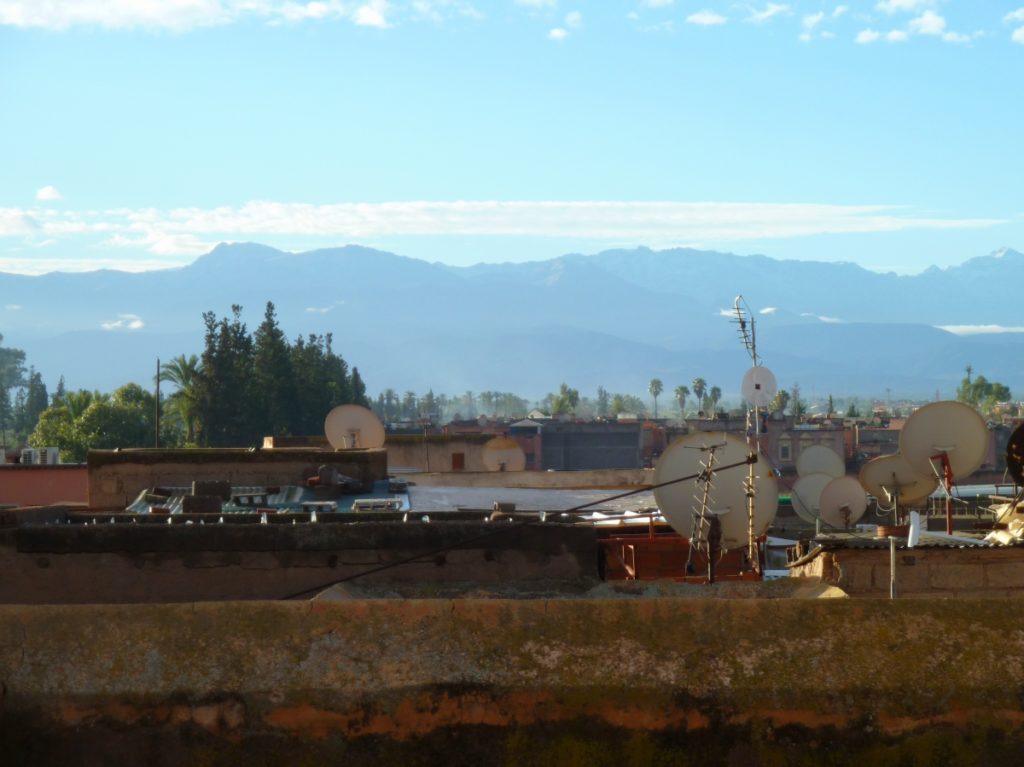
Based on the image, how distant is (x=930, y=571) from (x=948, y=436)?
605cm

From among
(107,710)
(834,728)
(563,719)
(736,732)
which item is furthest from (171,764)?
(834,728)

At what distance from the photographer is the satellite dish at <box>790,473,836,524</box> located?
100ft

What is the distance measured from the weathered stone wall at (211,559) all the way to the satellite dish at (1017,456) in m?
7.07

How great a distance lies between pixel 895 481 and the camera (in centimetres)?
2372

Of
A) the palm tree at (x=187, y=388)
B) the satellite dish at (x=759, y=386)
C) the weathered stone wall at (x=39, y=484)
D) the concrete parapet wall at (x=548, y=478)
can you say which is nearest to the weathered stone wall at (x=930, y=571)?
the satellite dish at (x=759, y=386)

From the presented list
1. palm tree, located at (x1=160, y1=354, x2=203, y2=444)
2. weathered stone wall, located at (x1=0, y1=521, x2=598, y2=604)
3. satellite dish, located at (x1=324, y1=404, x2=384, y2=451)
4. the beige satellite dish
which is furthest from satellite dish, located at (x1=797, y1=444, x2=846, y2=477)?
palm tree, located at (x1=160, y1=354, x2=203, y2=444)

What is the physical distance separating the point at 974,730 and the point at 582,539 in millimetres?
6184

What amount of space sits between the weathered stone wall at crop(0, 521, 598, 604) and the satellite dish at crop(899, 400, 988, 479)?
30.9ft

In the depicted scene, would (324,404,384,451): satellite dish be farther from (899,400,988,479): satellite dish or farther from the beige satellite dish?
the beige satellite dish

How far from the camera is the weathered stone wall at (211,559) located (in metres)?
11.3

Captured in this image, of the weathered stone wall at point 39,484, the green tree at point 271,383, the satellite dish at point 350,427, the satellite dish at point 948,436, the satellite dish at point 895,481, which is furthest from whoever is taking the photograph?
the green tree at point 271,383

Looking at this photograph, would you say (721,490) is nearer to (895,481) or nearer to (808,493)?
(895,481)

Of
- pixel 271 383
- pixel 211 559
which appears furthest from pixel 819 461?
pixel 271 383

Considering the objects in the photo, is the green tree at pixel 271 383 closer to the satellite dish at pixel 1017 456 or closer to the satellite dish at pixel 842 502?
the satellite dish at pixel 842 502
